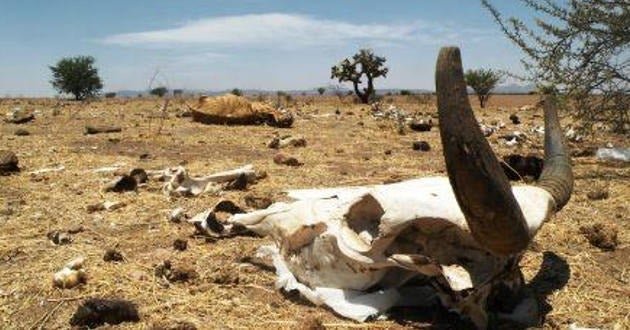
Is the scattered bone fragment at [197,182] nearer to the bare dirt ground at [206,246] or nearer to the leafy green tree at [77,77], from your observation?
the bare dirt ground at [206,246]

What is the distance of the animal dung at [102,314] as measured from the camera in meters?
3.61

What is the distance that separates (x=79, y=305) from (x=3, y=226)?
225 cm

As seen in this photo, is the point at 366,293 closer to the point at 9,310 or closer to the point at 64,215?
the point at 9,310

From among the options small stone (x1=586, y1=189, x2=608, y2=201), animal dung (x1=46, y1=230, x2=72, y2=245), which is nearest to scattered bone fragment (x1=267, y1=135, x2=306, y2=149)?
small stone (x1=586, y1=189, x2=608, y2=201)

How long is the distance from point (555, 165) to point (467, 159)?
7.02 ft

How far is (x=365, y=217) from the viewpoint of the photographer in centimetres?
388

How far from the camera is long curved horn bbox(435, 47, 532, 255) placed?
7.43 feet

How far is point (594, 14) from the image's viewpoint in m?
8.15

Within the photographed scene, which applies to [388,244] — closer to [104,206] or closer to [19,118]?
[104,206]

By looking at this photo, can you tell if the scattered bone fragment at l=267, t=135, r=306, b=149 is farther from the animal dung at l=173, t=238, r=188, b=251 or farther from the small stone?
the animal dung at l=173, t=238, r=188, b=251

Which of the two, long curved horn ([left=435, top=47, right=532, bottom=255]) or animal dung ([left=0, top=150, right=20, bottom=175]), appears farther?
animal dung ([left=0, top=150, right=20, bottom=175])

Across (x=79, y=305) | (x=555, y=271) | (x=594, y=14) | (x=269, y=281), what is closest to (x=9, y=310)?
(x=79, y=305)

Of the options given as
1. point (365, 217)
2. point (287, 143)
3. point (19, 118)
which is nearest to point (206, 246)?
point (365, 217)

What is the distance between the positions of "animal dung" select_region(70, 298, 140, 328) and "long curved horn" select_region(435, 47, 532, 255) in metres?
1.98
